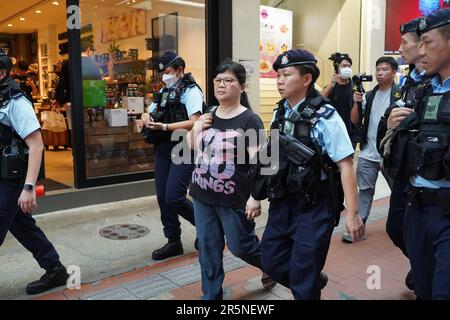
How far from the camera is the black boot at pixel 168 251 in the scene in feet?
15.2

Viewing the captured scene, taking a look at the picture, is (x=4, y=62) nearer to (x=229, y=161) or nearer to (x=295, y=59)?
(x=229, y=161)

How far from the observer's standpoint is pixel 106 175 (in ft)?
22.5

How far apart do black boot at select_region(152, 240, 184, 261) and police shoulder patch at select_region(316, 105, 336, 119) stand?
2.38m

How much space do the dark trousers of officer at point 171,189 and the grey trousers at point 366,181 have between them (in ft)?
6.65

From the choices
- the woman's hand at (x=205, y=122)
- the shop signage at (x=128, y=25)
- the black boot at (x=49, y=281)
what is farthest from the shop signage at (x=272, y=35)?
the black boot at (x=49, y=281)

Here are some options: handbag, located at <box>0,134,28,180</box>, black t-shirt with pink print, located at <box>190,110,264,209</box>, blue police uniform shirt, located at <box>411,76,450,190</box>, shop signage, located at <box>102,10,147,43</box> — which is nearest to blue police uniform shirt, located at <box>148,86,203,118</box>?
black t-shirt with pink print, located at <box>190,110,264,209</box>

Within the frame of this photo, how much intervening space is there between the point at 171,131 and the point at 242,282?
1.52m

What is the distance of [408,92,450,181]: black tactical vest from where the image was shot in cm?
247

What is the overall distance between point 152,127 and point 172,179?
1.70 feet

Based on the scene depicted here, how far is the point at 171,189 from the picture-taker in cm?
439

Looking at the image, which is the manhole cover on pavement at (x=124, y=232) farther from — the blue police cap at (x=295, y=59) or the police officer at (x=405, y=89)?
the blue police cap at (x=295, y=59)

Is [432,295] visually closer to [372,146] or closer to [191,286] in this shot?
[191,286]

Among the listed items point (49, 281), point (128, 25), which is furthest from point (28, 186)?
point (128, 25)

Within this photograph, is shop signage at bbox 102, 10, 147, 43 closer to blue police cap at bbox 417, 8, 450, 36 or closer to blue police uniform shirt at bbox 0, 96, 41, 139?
blue police uniform shirt at bbox 0, 96, 41, 139
